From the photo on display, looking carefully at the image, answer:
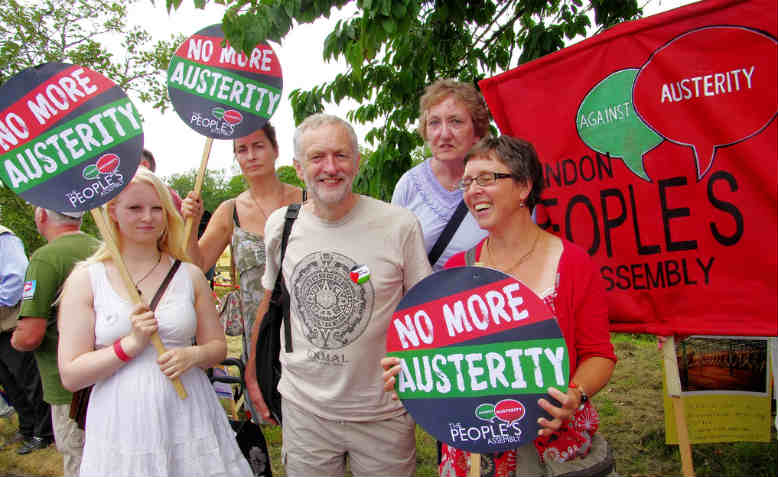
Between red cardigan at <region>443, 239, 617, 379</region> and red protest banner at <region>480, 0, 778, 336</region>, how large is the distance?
53 cm

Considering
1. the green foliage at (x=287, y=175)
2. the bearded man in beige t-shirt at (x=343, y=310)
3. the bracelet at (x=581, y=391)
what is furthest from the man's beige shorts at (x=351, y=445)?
the green foliage at (x=287, y=175)

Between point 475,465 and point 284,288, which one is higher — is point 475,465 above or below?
below

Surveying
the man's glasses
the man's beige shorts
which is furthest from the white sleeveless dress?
the man's glasses

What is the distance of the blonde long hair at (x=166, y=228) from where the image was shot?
2098mm

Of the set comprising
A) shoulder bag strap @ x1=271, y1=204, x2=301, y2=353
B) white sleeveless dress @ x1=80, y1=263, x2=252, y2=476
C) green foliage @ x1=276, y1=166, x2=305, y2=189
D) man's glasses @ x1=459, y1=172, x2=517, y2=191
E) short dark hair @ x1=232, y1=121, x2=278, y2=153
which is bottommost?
white sleeveless dress @ x1=80, y1=263, x2=252, y2=476

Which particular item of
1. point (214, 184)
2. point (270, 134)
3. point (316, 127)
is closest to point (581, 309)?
point (316, 127)

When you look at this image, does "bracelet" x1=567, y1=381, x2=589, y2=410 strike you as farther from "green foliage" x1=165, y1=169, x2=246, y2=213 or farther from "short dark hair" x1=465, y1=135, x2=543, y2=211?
"green foliage" x1=165, y1=169, x2=246, y2=213

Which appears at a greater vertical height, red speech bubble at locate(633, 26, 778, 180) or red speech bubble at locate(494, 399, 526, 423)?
red speech bubble at locate(633, 26, 778, 180)

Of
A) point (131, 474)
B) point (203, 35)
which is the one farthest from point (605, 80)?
point (131, 474)

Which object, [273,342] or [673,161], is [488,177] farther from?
[273,342]

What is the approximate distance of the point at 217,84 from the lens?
2.65 meters

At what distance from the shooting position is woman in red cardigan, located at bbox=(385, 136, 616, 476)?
161 centimetres

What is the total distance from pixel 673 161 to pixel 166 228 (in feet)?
6.83

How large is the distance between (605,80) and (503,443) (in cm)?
149
